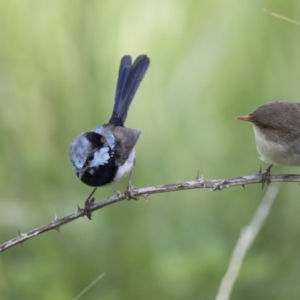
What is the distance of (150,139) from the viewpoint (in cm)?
466

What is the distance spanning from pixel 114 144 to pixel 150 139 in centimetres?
65

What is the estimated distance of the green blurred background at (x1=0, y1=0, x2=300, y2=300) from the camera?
4.04 m

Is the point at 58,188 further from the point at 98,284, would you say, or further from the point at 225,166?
the point at 225,166

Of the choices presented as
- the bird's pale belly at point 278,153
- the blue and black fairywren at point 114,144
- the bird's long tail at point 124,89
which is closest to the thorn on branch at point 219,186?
the bird's pale belly at point 278,153

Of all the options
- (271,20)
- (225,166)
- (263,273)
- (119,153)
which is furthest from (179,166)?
(271,20)

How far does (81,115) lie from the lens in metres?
4.43

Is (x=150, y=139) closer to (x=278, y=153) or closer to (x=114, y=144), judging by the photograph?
(x=114, y=144)

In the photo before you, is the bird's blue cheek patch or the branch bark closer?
the branch bark

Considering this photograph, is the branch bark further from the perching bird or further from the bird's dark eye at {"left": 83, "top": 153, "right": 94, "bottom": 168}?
the bird's dark eye at {"left": 83, "top": 153, "right": 94, "bottom": 168}

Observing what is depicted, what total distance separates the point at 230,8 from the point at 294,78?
0.80 metres

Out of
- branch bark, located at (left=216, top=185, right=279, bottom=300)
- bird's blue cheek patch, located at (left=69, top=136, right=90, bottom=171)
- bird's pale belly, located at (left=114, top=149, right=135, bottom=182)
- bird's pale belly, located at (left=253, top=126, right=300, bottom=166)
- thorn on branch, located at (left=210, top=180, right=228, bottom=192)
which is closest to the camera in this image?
thorn on branch, located at (left=210, top=180, right=228, bottom=192)

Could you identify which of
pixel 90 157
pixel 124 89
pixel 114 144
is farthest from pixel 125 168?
pixel 124 89

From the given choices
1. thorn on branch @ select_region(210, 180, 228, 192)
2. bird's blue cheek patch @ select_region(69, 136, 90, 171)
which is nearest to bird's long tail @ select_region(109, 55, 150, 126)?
bird's blue cheek patch @ select_region(69, 136, 90, 171)

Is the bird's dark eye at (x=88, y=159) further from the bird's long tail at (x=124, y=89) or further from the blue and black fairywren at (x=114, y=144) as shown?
the bird's long tail at (x=124, y=89)
